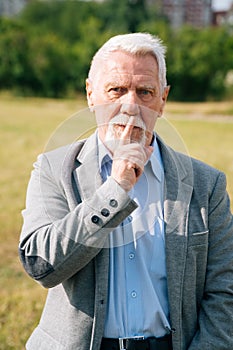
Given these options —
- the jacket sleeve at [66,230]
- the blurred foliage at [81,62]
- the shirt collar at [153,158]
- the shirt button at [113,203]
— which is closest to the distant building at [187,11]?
the blurred foliage at [81,62]

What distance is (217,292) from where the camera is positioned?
1.69 m

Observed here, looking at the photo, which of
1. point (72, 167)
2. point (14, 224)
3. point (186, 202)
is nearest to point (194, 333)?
point (186, 202)

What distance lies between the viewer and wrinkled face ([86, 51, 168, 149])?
4.97 ft

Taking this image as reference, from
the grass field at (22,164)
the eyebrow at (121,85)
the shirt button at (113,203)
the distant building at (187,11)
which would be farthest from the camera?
the distant building at (187,11)

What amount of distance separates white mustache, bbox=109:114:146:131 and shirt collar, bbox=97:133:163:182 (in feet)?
0.31

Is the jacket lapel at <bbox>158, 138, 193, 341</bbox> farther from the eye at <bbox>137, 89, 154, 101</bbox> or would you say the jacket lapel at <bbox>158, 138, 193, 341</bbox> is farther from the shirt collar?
the eye at <bbox>137, 89, 154, 101</bbox>

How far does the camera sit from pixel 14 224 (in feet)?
18.5

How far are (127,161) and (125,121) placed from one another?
4.6 inches

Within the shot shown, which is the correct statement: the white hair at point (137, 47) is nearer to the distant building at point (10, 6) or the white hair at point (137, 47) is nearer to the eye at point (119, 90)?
the eye at point (119, 90)

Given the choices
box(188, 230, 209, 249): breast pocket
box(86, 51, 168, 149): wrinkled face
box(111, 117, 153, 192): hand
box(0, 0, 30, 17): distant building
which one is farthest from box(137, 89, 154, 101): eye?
box(0, 0, 30, 17): distant building

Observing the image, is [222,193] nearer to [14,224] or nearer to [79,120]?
[79,120]

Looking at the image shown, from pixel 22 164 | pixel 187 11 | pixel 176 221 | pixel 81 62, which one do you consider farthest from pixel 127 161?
pixel 187 11

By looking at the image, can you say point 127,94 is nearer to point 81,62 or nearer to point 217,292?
point 217,292

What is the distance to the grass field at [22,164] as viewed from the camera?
3.17 meters
